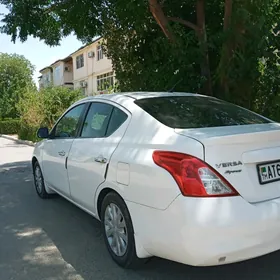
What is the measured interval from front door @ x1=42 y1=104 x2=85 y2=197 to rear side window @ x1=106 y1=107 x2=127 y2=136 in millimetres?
877

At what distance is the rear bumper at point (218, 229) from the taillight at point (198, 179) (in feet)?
0.17

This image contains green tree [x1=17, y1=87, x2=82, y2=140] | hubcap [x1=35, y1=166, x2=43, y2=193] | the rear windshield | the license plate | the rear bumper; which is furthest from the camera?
green tree [x1=17, y1=87, x2=82, y2=140]

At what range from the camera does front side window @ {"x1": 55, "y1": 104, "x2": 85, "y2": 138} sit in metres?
4.63

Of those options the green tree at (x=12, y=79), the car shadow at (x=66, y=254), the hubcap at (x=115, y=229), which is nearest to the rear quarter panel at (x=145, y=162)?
the hubcap at (x=115, y=229)

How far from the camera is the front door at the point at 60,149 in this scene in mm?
4590

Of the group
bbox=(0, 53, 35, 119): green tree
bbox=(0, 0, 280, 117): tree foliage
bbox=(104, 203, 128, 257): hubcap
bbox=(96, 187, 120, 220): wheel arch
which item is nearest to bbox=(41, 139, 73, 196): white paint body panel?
bbox=(96, 187, 120, 220): wheel arch

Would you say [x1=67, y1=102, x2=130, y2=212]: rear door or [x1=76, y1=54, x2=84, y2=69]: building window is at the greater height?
[x1=76, y1=54, x2=84, y2=69]: building window

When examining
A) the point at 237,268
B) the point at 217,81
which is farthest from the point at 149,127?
the point at 217,81

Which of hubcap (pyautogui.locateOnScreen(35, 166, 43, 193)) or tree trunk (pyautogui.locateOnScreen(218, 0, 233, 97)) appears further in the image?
tree trunk (pyautogui.locateOnScreen(218, 0, 233, 97))

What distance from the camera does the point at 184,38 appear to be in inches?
290

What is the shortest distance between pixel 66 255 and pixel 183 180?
69.2 inches

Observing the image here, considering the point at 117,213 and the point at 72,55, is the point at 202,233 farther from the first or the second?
the point at 72,55

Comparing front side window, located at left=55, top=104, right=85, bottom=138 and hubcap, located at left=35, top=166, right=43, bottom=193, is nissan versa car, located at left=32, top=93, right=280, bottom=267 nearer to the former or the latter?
front side window, located at left=55, top=104, right=85, bottom=138

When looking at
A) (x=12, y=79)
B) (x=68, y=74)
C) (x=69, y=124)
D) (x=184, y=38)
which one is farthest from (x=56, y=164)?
(x=68, y=74)
